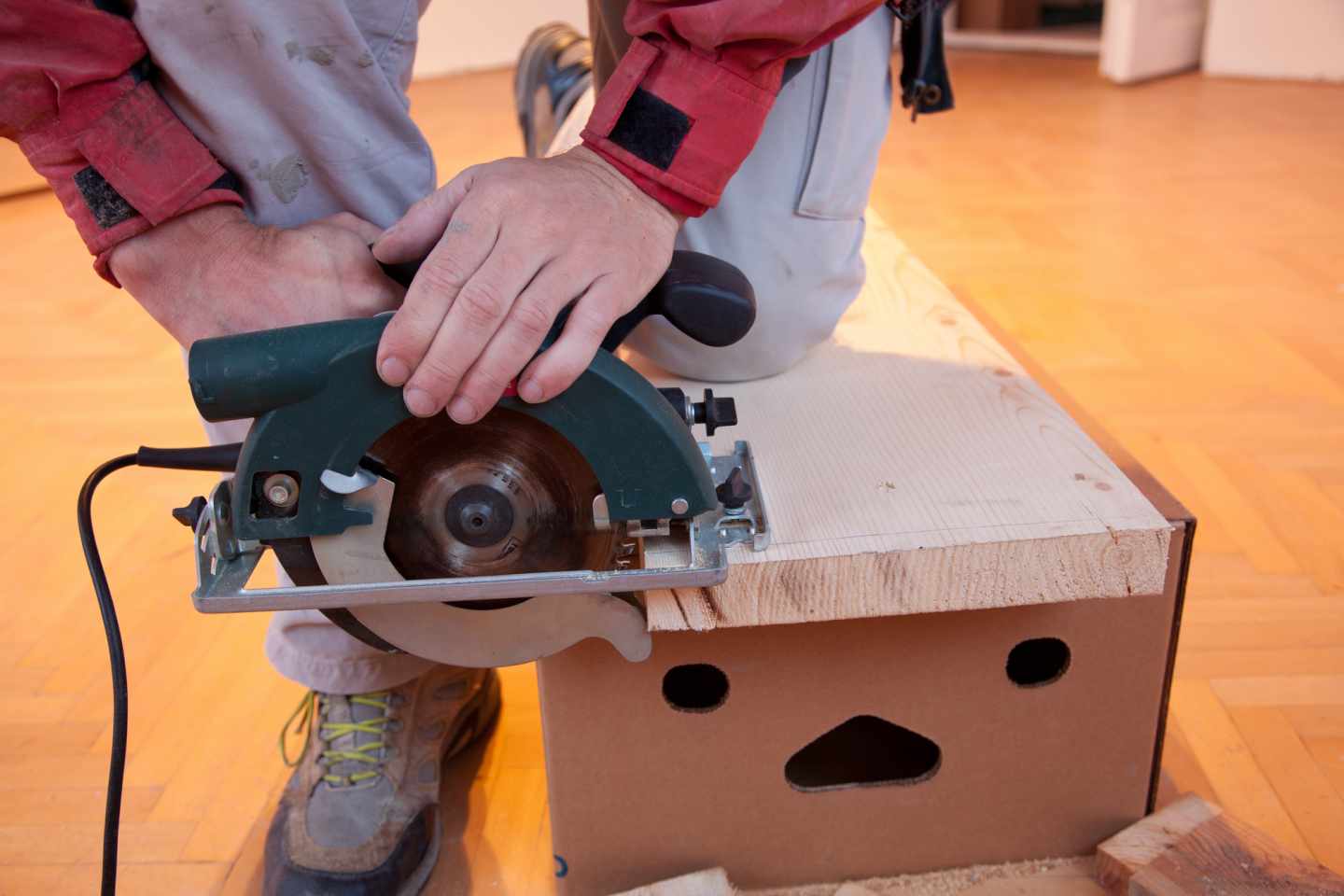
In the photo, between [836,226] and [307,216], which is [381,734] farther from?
[836,226]

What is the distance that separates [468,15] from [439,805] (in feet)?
15.2

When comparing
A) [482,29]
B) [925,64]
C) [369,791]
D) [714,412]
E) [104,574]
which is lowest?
[482,29]

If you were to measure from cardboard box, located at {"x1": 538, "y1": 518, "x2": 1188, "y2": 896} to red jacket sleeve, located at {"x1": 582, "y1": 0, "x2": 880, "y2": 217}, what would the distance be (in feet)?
1.13

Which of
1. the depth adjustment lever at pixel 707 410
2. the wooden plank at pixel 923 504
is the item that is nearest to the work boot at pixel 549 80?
the wooden plank at pixel 923 504

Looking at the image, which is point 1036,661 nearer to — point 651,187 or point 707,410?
point 707,410

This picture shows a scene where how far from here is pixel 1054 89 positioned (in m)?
4.12

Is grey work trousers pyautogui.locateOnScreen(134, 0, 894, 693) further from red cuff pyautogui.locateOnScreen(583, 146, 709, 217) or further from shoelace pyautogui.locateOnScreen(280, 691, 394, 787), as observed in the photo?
red cuff pyautogui.locateOnScreen(583, 146, 709, 217)

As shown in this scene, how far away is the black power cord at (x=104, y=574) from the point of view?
81 cm

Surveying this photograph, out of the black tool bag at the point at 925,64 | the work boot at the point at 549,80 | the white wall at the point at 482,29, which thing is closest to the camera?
the black tool bag at the point at 925,64

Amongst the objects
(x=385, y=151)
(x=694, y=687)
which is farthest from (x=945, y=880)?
(x=385, y=151)

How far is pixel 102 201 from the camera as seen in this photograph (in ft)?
2.67

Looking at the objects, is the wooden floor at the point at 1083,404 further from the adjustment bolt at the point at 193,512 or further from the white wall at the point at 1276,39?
the white wall at the point at 1276,39

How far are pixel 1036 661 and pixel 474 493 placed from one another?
57 centimetres

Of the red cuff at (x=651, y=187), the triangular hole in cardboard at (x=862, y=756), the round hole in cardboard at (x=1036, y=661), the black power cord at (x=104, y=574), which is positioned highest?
the red cuff at (x=651, y=187)
